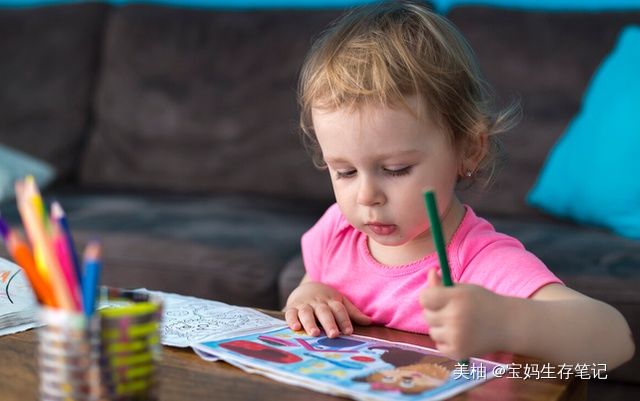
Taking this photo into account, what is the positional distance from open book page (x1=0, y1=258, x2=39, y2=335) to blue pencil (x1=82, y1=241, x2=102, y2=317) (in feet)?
0.93

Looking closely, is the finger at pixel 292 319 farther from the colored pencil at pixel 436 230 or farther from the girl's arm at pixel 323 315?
the colored pencil at pixel 436 230

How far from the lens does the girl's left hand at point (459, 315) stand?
0.74 metres

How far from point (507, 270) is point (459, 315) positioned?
0.90 feet

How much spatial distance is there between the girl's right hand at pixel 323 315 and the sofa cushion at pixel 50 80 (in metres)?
1.84

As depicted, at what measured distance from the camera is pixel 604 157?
192 cm

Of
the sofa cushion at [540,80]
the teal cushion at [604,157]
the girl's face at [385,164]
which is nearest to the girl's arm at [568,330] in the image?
the girl's face at [385,164]

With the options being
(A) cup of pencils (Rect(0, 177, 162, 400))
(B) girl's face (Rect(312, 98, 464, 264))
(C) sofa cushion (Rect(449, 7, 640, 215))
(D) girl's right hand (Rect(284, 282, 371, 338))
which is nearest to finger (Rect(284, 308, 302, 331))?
(D) girl's right hand (Rect(284, 282, 371, 338))

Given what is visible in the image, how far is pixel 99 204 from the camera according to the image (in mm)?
2229

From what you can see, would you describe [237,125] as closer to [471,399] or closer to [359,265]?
[359,265]

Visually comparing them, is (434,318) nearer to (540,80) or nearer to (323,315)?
(323,315)

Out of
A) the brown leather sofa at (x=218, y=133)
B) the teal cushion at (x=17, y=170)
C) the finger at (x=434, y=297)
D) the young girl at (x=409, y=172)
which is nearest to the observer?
the finger at (x=434, y=297)

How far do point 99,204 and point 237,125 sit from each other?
469mm

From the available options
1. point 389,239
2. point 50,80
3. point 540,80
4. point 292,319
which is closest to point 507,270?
point 389,239

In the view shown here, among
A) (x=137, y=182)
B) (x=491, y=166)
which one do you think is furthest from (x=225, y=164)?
(x=491, y=166)
